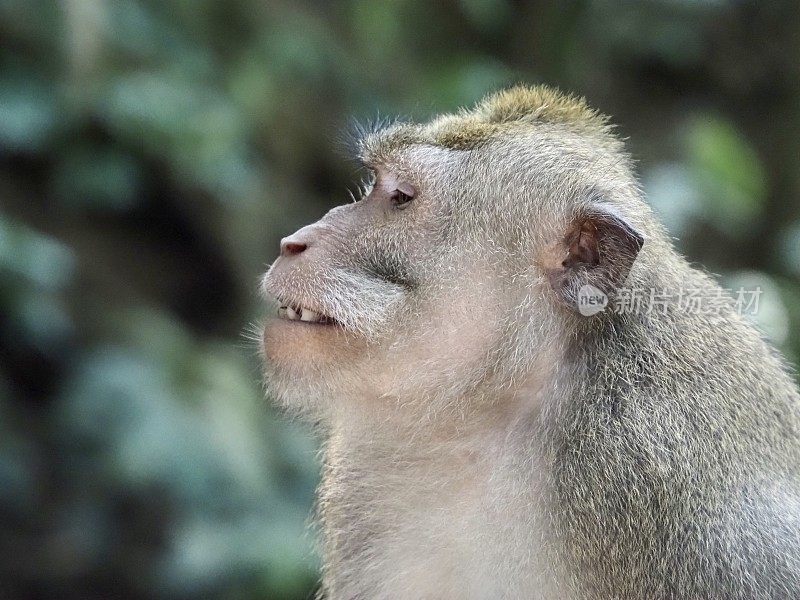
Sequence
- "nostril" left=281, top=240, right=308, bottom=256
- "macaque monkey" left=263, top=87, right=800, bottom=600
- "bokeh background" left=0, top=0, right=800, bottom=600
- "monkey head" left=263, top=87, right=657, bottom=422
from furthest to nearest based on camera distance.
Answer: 1. "bokeh background" left=0, top=0, right=800, bottom=600
2. "nostril" left=281, top=240, right=308, bottom=256
3. "monkey head" left=263, top=87, right=657, bottom=422
4. "macaque monkey" left=263, top=87, right=800, bottom=600

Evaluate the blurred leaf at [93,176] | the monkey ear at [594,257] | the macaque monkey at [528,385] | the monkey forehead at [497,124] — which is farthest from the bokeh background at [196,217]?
the monkey ear at [594,257]

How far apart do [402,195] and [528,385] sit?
1.61 feet

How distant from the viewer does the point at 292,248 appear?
221 cm

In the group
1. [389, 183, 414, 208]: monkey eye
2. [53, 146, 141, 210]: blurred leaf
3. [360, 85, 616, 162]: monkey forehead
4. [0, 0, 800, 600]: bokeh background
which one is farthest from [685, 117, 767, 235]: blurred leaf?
[53, 146, 141, 210]: blurred leaf

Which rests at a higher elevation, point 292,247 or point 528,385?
point 292,247

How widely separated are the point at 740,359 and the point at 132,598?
3644 millimetres

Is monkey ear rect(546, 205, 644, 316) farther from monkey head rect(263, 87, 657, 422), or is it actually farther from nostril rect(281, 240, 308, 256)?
nostril rect(281, 240, 308, 256)

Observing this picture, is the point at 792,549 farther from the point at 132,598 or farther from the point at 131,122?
the point at 132,598

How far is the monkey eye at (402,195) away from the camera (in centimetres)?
222

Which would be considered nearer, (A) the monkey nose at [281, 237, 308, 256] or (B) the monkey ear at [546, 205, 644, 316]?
(B) the monkey ear at [546, 205, 644, 316]

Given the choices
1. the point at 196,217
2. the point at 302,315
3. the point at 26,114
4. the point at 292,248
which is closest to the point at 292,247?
the point at 292,248

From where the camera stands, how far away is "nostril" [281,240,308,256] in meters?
2.20

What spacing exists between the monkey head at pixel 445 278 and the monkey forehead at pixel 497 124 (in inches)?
2.4

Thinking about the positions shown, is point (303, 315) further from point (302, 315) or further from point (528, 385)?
point (528, 385)
